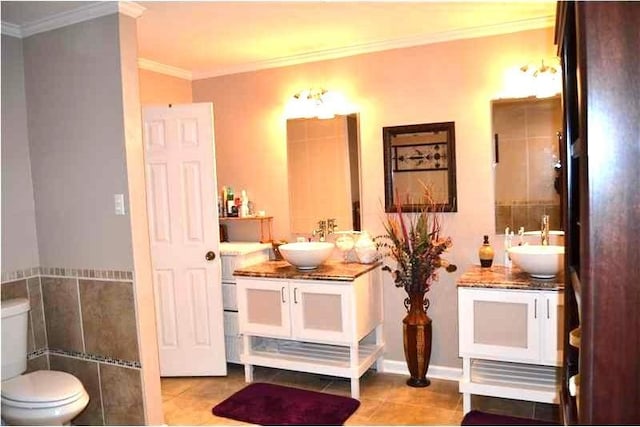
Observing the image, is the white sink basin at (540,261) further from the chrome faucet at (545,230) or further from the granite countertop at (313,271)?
the granite countertop at (313,271)

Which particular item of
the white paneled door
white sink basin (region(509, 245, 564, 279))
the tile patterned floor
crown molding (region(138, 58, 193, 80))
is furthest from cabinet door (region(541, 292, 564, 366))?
crown molding (region(138, 58, 193, 80))

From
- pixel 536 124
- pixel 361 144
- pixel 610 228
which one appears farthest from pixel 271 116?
pixel 610 228

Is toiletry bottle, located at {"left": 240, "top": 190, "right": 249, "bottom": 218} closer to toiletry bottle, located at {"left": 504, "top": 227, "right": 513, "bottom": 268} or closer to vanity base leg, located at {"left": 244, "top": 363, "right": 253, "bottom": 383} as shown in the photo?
vanity base leg, located at {"left": 244, "top": 363, "right": 253, "bottom": 383}

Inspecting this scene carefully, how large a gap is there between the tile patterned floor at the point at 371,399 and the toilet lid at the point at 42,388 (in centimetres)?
70

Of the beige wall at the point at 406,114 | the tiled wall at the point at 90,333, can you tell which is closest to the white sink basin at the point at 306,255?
the beige wall at the point at 406,114

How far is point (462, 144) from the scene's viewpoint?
330cm

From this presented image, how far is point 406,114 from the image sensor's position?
11.3 feet

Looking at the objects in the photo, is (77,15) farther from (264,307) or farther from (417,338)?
(417,338)

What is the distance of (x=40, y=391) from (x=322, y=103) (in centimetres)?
248

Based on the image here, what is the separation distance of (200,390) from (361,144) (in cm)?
202

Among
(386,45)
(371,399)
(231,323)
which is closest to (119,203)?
(231,323)

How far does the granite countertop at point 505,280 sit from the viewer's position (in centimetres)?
266

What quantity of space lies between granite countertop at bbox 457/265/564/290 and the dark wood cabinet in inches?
61.3

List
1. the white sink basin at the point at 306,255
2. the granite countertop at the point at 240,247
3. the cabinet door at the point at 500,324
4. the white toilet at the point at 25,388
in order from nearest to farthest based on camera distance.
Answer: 1. the white toilet at the point at 25,388
2. the cabinet door at the point at 500,324
3. the white sink basin at the point at 306,255
4. the granite countertop at the point at 240,247
